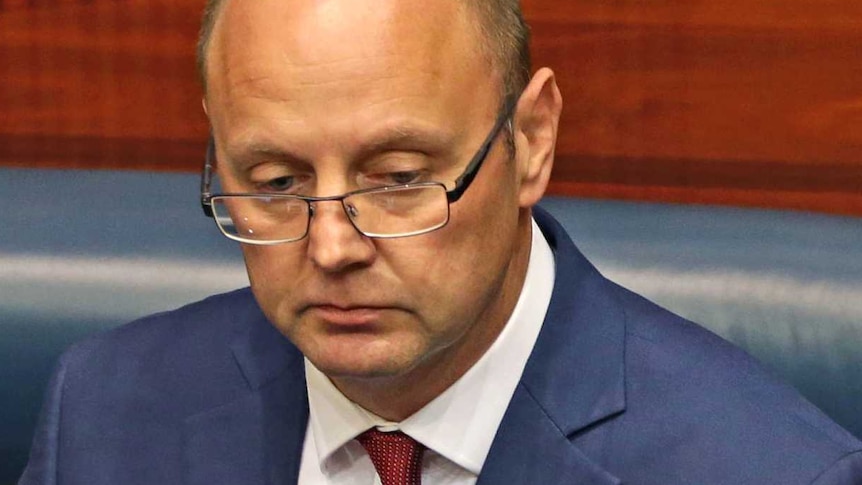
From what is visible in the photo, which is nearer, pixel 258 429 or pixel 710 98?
pixel 258 429

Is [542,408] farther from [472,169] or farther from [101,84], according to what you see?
[101,84]

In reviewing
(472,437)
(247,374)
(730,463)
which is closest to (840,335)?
(730,463)

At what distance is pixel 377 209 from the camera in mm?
1021

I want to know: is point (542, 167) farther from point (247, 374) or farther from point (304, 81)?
point (247, 374)

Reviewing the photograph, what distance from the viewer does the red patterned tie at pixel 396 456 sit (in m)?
1.15

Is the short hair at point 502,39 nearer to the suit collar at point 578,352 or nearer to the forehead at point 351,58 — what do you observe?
the forehead at point 351,58

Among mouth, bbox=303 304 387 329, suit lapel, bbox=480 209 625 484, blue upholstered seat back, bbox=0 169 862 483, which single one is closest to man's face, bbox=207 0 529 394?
mouth, bbox=303 304 387 329

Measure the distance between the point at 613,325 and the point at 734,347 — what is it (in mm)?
109

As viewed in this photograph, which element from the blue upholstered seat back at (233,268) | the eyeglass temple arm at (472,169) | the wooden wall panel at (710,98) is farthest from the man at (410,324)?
the wooden wall panel at (710,98)

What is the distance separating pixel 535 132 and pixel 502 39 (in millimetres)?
95


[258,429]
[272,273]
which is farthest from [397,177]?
[258,429]

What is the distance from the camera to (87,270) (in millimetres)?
1501

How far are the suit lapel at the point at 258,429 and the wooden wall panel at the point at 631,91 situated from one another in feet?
1.87

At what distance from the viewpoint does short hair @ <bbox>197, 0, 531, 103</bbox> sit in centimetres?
107
